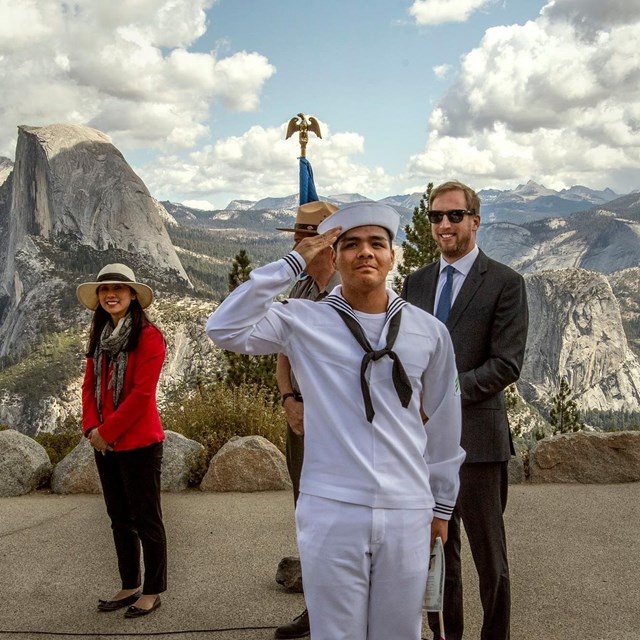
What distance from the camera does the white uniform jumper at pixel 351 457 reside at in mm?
2043

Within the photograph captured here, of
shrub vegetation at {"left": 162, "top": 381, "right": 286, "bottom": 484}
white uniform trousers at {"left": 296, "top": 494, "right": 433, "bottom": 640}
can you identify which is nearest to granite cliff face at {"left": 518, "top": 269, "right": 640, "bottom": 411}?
shrub vegetation at {"left": 162, "top": 381, "right": 286, "bottom": 484}

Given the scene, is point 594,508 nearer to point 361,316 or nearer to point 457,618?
point 457,618

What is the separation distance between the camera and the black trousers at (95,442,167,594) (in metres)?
4.11

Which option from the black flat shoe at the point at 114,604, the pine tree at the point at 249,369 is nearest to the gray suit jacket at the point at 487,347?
the black flat shoe at the point at 114,604

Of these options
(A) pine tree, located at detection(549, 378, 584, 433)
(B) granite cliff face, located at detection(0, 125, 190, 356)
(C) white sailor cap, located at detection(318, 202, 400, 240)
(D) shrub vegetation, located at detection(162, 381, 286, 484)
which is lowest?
(A) pine tree, located at detection(549, 378, 584, 433)

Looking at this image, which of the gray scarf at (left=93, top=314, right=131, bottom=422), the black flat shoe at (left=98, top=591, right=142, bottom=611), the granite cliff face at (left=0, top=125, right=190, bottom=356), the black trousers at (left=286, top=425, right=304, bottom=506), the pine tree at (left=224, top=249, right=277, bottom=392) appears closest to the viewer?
the black trousers at (left=286, top=425, right=304, bottom=506)

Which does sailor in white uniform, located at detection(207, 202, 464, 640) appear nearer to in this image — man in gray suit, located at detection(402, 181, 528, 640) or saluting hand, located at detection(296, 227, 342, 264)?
saluting hand, located at detection(296, 227, 342, 264)

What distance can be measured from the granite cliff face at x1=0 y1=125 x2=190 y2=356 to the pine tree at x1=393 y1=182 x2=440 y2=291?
375ft

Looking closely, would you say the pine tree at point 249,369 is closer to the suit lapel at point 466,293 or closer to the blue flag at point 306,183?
the blue flag at point 306,183

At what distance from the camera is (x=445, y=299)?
3346 mm

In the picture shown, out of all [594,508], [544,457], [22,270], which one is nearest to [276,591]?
[594,508]

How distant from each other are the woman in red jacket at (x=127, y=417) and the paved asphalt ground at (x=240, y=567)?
346mm

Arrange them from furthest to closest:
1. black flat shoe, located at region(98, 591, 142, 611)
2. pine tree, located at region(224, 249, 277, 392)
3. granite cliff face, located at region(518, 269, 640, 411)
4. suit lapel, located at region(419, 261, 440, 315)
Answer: granite cliff face, located at region(518, 269, 640, 411)
pine tree, located at region(224, 249, 277, 392)
black flat shoe, located at region(98, 591, 142, 611)
suit lapel, located at region(419, 261, 440, 315)

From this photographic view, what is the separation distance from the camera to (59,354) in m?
97.3
